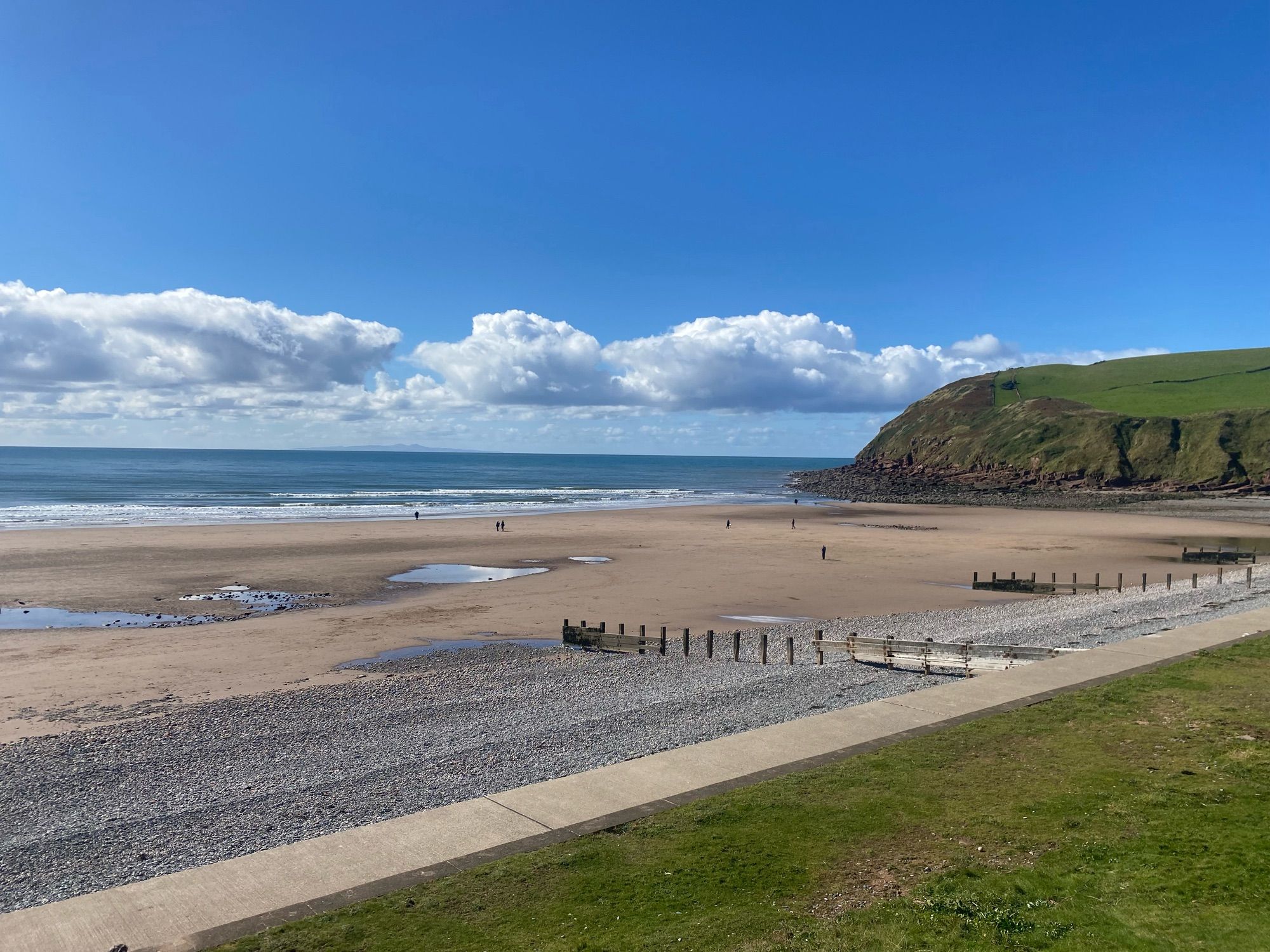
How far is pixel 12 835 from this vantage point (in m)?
11.2

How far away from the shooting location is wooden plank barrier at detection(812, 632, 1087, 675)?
17953 millimetres

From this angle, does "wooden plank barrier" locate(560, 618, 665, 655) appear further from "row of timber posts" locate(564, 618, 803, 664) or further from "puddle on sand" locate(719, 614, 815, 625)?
"puddle on sand" locate(719, 614, 815, 625)

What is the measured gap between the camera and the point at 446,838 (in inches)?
329

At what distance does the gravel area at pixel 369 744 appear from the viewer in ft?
34.9

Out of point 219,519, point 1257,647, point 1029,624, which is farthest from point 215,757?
point 219,519

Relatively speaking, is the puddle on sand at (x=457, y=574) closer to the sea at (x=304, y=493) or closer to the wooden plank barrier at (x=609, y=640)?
the wooden plank barrier at (x=609, y=640)

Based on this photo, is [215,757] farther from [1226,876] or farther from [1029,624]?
[1029,624]

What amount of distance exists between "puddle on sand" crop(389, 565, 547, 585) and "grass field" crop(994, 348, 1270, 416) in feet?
394

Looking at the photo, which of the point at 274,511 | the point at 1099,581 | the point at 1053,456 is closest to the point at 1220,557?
the point at 1099,581

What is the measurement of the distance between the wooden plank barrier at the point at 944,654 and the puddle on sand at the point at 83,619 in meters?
22.5

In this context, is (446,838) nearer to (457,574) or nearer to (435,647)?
(435,647)

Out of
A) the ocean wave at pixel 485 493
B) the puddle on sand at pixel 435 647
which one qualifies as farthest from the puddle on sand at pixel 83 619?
the ocean wave at pixel 485 493

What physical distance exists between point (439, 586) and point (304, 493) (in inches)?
2895

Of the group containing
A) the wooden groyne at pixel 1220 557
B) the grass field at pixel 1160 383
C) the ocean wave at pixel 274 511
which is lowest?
the wooden groyne at pixel 1220 557
